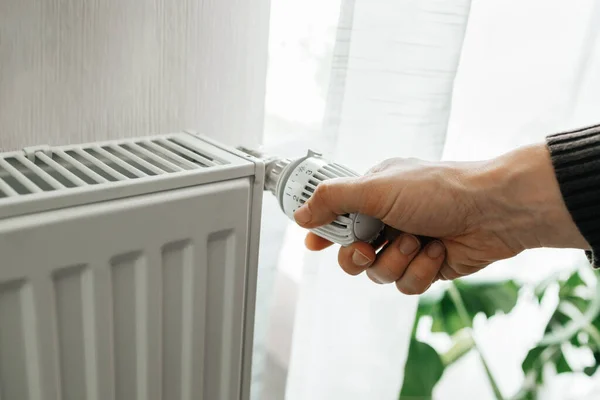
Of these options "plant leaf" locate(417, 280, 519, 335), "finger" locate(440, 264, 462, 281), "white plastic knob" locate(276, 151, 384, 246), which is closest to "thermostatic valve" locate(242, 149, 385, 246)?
"white plastic knob" locate(276, 151, 384, 246)

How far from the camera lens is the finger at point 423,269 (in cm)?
54

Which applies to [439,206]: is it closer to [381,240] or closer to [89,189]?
[381,240]

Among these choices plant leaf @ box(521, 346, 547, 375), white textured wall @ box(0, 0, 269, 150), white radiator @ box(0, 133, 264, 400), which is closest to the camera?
white radiator @ box(0, 133, 264, 400)

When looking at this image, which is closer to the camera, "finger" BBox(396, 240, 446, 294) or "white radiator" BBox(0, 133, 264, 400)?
"white radiator" BBox(0, 133, 264, 400)

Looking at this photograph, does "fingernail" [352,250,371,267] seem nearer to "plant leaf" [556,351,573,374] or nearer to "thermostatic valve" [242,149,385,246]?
"thermostatic valve" [242,149,385,246]

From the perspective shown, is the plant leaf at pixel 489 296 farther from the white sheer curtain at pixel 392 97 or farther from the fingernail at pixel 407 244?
the fingernail at pixel 407 244

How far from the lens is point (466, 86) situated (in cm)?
71

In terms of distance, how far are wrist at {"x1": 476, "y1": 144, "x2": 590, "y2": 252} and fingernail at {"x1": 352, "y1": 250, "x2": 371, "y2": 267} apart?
10 centimetres

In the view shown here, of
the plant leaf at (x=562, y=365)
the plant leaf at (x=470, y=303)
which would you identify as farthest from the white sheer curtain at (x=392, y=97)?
the plant leaf at (x=562, y=365)

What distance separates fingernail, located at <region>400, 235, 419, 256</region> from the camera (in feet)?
1.72

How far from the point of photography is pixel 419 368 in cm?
83

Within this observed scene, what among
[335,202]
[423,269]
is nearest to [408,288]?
[423,269]

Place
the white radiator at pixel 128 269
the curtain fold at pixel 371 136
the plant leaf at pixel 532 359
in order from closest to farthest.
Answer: the white radiator at pixel 128 269 < the curtain fold at pixel 371 136 < the plant leaf at pixel 532 359

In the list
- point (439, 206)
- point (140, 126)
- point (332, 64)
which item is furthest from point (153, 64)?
point (439, 206)
